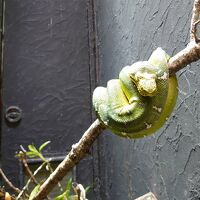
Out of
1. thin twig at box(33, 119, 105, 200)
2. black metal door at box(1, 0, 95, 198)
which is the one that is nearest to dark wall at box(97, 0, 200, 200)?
black metal door at box(1, 0, 95, 198)

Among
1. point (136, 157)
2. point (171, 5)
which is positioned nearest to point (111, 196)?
point (136, 157)

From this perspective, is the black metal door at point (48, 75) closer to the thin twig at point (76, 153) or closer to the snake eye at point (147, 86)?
the thin twig at point (76, 153)

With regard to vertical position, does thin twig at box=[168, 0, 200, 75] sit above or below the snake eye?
above

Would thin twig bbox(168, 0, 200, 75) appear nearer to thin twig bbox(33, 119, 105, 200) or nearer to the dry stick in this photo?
the dry stick

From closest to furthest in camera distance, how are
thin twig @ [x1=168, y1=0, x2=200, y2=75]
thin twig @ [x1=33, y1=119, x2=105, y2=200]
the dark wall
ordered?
thin twig @ [x1=168, y1=0, x2=200, y2=75], thin twig @ [x1=33, y1=119, x2=105, y2=200], the dark wall

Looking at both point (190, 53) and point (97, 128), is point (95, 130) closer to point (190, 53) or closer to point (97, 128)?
point (97, 128)

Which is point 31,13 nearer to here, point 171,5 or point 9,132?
point 9,132
